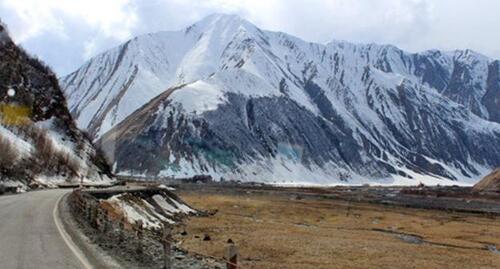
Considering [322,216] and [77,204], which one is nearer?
[77,204]

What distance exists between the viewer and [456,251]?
166 ft

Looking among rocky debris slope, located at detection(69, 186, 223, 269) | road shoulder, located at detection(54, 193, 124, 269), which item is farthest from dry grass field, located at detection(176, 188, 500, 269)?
road shoulder, located at detection(54, 193, 124, 269)

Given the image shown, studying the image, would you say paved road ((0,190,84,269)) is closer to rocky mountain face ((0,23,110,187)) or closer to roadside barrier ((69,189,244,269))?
roadside barrier ((69,189,244,269))

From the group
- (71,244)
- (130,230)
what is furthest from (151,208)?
(71,244)

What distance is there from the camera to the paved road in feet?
67.0

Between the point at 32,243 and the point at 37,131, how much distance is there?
253ft

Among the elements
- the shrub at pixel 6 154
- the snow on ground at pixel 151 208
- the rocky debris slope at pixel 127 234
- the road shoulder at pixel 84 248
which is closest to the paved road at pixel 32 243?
the road shoulder at pixel 84 248

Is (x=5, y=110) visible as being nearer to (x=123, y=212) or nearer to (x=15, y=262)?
(x=123, y=212)

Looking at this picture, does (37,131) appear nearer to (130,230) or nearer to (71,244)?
(130,230)

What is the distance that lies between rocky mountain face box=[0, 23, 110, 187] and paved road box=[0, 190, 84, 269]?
39.4 m

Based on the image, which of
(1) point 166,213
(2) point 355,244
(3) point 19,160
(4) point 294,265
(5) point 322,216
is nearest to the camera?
(4) point 294,265

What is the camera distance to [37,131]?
319ft

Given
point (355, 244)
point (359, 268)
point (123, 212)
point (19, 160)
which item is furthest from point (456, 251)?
point (19, 160)

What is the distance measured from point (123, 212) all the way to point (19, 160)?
98.8 feet
